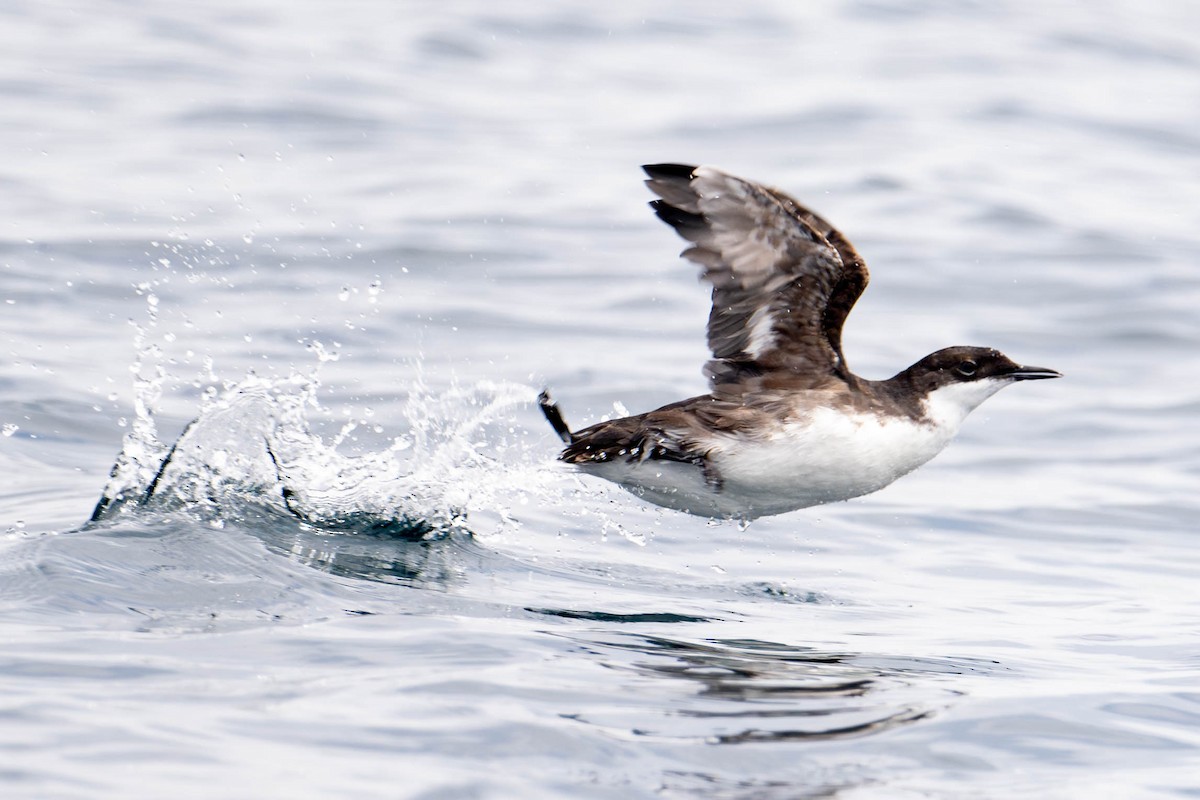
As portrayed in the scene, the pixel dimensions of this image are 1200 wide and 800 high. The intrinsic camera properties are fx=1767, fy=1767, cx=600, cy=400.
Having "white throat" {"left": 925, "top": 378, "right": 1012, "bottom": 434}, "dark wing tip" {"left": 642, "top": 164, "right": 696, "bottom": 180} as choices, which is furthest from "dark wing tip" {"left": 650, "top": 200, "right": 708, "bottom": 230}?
"white throat" {"left": 925, "top": 378, "right": 1012, "bottom": 434}

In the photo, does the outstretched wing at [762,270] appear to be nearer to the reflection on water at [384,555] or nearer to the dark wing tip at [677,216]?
the dark wing tip at [677,216]

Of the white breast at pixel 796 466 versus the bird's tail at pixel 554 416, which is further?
the bird's tail at pixel 554 416

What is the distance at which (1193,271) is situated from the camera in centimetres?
1952

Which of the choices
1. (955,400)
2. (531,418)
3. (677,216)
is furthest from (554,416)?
(531,418)

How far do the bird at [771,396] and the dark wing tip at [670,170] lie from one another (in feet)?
0.03

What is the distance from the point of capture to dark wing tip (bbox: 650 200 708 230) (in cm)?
930

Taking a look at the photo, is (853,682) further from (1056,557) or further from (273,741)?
(1056,557)

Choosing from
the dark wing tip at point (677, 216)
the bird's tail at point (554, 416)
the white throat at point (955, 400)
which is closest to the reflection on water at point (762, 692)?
the white throat at point (955, 400)

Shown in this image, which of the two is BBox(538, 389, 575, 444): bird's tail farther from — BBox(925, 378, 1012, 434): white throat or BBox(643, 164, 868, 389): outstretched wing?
BBox(925, 378, 1012, 434): white throat

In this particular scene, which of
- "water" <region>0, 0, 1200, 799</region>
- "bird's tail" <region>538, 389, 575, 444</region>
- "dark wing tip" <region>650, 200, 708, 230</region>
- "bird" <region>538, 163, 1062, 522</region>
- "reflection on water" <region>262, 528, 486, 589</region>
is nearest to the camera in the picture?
"water" <region>0, 0, 1200, 799</region>

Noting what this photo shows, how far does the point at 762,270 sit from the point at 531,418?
14.6ft

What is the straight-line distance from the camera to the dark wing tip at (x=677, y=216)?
30.5ft

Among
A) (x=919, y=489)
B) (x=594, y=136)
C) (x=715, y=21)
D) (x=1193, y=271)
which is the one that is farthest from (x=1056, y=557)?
(x=715, y=21)

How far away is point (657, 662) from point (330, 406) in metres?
5.80
